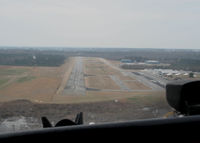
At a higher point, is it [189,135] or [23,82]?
[189,135]

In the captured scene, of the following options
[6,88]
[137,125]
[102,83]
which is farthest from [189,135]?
[102,83]

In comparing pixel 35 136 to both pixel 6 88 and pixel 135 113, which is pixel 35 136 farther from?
pixel 6 88

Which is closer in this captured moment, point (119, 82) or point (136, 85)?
point (136, 85)

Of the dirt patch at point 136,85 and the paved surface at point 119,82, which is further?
the paved surface at point 119,82

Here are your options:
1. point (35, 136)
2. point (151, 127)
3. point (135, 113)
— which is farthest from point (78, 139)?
point (135, 113)

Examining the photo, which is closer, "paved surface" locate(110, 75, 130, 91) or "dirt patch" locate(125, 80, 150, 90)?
"dirt patch" locate(125, 80, 150, 90)

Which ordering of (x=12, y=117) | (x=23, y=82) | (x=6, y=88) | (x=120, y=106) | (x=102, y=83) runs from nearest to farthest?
(x=12, y=117) → (x=120, y=106) → (x=6, y=88) → (x=23, y=82) → (x=102, y=83)

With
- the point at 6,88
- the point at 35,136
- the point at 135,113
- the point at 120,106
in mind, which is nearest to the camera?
the point at 35,136

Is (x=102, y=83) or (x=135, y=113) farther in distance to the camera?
(x=102, y=83)

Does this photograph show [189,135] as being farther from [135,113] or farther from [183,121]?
[135,113]
